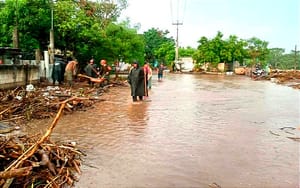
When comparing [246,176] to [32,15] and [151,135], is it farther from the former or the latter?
[32,15]

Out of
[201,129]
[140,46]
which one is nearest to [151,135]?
[201,129]

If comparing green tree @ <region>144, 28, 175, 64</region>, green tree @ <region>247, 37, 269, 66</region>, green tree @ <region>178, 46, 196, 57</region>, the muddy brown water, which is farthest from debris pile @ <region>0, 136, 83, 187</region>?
green tree @ <region>178, 46, 196, 57</region>

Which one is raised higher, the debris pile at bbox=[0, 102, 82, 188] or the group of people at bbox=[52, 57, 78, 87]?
the group of people at bbox=[52, 57, 78, 87]

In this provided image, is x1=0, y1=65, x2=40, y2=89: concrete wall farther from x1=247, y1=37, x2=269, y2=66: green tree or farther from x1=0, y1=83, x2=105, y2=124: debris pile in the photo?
x1=247, y1=37, x2=269, y2=66: green tree

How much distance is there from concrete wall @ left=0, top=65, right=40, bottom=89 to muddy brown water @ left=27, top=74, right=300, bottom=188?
5.87 meters

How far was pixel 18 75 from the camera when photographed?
17.9 meters

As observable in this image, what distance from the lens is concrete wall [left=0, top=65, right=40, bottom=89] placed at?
53.4 ft

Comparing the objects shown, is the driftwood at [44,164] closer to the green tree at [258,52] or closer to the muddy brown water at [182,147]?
the muddy brown water at [182,147]

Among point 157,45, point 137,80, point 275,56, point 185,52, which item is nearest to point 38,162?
point 137,80

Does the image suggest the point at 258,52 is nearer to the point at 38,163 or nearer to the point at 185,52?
the point at 185,52

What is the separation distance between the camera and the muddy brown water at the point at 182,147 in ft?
18.0

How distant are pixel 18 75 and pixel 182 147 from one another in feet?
41.8

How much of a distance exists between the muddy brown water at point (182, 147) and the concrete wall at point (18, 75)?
5868 mm

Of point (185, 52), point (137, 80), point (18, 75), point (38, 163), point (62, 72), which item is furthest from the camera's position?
point (185, 52)
